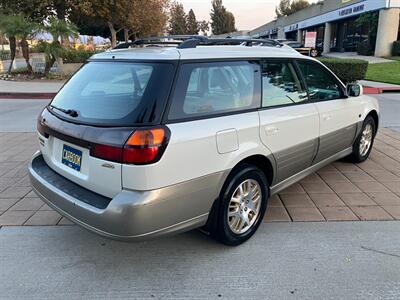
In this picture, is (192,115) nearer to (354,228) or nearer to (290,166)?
(290,166)

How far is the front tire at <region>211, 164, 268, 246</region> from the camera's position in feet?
10.1

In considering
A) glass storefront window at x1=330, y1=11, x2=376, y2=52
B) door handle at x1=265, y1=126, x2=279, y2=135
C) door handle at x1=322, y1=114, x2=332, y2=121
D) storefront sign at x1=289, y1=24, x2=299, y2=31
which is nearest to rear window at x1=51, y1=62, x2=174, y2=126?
door handle at x1=265, y1=126, x2=279, y2=135

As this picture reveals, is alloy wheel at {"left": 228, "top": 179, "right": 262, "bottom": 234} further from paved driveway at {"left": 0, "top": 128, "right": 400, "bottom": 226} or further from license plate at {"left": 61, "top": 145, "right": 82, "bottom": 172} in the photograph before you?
license plate at {"left": 61, "top": 145, "right": 82, "bottom": 172}

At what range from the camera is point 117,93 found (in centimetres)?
293

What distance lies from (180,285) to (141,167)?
0.97m

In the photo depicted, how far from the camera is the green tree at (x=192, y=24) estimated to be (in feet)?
336

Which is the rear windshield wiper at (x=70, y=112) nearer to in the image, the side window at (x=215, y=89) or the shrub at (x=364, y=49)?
the side window at (x=215, y=89)

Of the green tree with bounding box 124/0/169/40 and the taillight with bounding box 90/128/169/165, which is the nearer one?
the taillight with bounding box 90/128/169/165

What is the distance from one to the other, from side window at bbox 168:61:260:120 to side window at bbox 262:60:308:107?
12cm

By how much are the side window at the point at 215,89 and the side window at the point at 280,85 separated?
12 centimetres

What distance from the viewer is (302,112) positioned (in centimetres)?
379

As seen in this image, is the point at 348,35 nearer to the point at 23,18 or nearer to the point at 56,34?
the point at 56,34

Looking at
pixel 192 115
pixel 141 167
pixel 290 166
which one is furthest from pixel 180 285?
pixel 290 166

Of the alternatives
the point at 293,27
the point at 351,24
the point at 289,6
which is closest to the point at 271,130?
the point at 351,24
